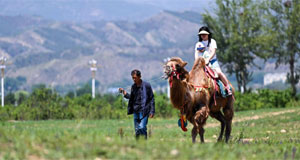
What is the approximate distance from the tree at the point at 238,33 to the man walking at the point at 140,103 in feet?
136

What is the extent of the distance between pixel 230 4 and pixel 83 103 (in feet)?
63.3

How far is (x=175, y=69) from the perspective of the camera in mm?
11969

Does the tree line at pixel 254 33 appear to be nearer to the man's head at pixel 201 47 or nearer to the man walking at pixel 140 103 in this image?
the man's head at pixel 201 47

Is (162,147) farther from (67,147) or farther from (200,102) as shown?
(200,102)

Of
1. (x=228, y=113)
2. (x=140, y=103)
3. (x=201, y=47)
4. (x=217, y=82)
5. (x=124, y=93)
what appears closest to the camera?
(x=140, y=103)

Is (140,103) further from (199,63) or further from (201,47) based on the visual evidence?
(201,47)

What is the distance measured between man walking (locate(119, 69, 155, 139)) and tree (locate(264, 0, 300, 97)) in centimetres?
3752

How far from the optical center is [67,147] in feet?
27.0

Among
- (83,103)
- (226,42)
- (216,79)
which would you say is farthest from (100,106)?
(216,79)

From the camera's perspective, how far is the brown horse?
1205 centimetres

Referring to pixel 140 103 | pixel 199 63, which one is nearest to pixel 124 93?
pixel 140 103

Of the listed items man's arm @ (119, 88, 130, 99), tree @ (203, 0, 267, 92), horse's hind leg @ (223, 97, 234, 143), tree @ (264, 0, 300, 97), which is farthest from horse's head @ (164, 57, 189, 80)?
tree @ (203, 0, 267, 92)

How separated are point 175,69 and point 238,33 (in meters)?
44.5

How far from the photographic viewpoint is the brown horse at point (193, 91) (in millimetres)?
12055
